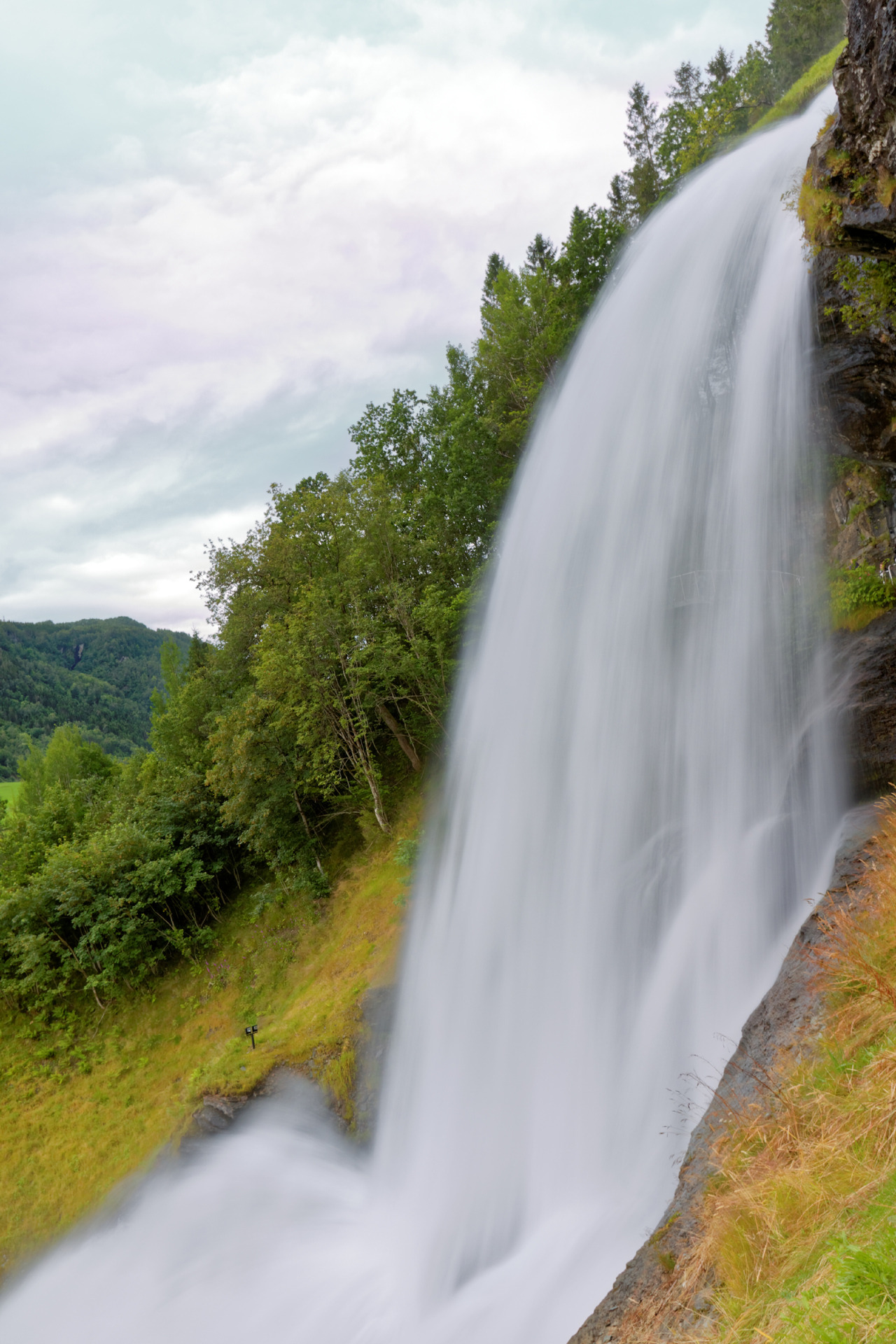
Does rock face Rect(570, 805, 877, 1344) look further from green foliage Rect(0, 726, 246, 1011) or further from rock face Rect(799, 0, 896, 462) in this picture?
green foliage Rect(0, 726, 246, 1011)

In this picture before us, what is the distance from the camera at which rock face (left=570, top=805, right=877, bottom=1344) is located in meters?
4.24

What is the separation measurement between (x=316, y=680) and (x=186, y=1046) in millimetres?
11373

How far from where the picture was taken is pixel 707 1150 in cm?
530

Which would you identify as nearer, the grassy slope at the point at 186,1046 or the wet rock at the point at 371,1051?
the wet rock at the point at 371,1051

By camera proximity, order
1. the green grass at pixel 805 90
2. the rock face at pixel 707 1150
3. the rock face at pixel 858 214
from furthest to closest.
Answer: the green grass at pixel 805 90 → the rock face at pixel 858 214 → the rock face at pixel 707 1150

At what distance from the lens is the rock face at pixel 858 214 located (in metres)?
6.63

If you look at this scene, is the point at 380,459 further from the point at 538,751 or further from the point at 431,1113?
the point at 431,1113

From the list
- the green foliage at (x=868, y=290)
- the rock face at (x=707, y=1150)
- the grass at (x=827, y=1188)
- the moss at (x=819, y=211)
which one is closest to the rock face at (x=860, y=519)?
the green foliage at (x=868, y=290)

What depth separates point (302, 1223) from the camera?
446 inches

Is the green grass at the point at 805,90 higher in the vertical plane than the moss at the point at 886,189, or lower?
higher

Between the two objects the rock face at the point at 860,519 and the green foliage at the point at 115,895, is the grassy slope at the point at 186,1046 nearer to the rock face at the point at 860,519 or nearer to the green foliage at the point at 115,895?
the green foliage at the point at 115,895

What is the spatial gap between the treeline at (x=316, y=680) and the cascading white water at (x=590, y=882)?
546cm

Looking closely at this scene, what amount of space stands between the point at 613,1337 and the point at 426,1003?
29.9 ft

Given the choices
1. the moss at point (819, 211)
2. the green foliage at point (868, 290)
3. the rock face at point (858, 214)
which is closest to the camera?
the rock face at point (858, 214)
